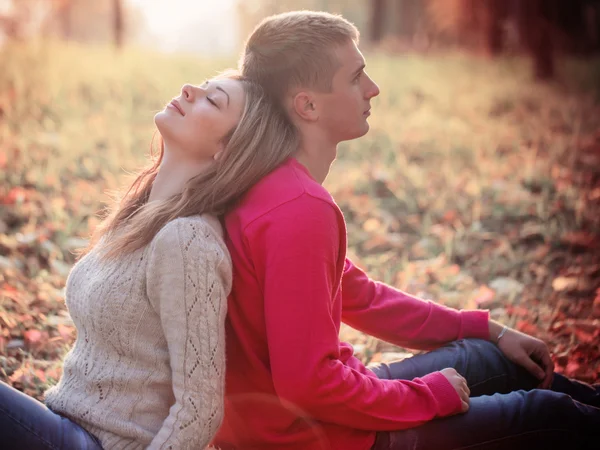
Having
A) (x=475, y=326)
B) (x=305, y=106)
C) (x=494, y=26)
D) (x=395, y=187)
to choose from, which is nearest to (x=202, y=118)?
(x=305, y=106)

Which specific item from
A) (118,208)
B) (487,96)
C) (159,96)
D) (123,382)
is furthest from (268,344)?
(487,96)

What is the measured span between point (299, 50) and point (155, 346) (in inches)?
37.9

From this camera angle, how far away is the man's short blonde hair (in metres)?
2.02

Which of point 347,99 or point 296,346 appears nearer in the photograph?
point 296,346

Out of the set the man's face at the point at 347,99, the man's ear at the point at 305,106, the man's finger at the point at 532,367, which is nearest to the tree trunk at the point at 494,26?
the man's finger at the point at 532,367

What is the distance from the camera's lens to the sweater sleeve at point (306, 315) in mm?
1746

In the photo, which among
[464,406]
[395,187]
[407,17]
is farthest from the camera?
[407,17]

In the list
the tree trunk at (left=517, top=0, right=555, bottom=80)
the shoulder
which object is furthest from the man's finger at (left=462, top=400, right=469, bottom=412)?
the tree trunk at (left=517, top=0, right=555, bottom=80)

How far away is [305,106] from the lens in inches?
80.8

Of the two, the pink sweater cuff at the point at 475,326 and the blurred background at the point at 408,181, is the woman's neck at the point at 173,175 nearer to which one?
the blurred background at the point at 408,181

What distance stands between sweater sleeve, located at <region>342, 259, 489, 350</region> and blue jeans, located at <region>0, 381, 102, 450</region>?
103 centimetres

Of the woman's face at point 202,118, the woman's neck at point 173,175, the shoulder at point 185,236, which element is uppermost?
the woman's face at point 202,118

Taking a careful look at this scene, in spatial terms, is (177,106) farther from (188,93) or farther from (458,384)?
(458,384)

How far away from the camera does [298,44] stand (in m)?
2.02
